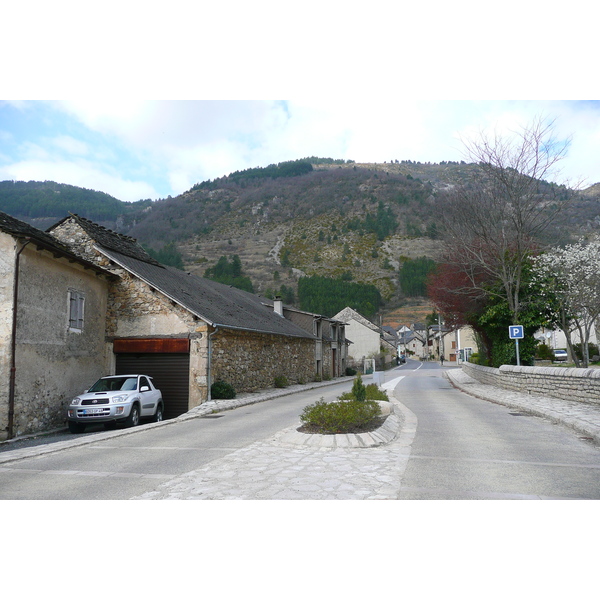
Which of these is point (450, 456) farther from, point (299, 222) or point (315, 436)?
point (299, 222)

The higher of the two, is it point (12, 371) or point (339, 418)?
point (12, 371)

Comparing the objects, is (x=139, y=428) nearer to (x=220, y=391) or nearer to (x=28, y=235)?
(x=220, y=391)

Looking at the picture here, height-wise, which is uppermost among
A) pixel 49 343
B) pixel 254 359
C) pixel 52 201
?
pixel 52 201

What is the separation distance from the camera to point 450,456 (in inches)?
303

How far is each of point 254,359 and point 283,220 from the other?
138 meters

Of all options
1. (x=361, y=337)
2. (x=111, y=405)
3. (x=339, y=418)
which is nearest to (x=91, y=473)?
(x=339, y=418)

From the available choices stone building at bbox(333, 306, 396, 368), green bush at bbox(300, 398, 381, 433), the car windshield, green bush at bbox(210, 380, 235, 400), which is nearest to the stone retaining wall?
green bush at bbox(300, 398, 381, 433)

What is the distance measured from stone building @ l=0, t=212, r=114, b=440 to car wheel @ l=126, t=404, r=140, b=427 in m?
3.08

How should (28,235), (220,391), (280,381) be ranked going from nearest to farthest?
(28,235), (220,391), (280,381)

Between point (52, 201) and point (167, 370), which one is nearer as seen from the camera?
point (167, 370)

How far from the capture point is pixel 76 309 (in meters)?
17.2

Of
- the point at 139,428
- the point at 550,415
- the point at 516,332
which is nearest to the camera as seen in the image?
the point at 550,415

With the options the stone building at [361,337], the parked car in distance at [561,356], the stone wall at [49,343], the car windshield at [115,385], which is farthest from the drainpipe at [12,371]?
the stone building at [361,337]

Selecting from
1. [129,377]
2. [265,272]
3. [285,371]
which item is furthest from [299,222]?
[129,377]
